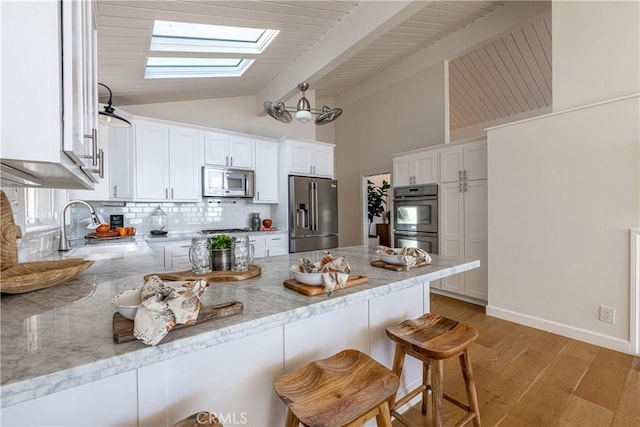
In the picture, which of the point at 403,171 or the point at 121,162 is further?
the point at 403,171

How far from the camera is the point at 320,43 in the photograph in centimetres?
312

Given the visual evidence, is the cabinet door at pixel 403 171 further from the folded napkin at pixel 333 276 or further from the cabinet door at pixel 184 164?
the folded napkin at pixel 333 276

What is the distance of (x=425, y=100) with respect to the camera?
492 centimetres

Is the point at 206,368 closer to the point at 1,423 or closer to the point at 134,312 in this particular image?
the point at 134,312

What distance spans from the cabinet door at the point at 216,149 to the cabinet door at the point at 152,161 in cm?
49

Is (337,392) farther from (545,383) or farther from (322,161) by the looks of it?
(322,161)

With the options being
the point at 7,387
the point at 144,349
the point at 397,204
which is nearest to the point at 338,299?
the point at 144,349

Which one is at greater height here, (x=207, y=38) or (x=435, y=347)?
(x=207, y=38)

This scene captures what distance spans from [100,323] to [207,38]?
2.83 m

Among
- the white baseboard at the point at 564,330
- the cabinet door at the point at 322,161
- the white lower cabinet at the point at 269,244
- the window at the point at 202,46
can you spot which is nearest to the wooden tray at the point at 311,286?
the window at the point at 202,46

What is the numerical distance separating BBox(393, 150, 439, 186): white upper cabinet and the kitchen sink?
3.65m

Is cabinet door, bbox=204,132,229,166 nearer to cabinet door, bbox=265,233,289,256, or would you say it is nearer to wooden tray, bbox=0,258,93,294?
cabinet door, bbox=265,233,289,256

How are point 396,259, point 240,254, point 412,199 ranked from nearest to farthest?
point 240,254, point 396,259, point 412,199

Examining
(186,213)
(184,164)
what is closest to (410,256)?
(184,164)
